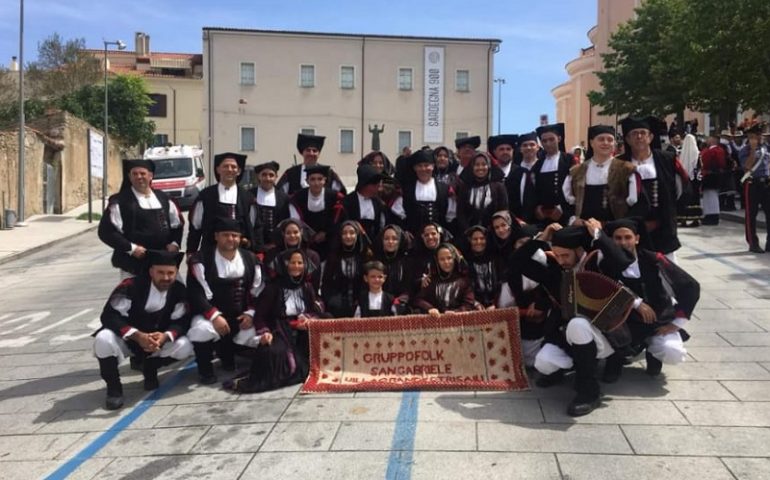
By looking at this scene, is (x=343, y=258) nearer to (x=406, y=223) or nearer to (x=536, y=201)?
(x=406, y=223)

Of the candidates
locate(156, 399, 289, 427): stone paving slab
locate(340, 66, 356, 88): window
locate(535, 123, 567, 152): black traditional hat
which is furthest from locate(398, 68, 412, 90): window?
locate(156, 399, 289, 427): stone paving slab

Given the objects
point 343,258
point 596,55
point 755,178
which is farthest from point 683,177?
point 596,55

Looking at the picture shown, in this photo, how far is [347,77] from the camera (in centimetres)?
4353

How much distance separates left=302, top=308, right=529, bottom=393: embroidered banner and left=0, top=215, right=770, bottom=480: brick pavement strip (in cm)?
24

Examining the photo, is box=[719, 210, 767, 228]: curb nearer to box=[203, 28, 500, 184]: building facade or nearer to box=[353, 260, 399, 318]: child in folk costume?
box=[353, 260, 399, 318]: child in folk costume

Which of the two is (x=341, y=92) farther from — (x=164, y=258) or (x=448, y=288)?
(x=164, y=258)

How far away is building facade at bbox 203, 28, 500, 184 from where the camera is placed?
42656 millimetres

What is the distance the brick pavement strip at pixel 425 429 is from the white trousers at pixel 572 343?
0.24 metres

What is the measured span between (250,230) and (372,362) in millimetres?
1934

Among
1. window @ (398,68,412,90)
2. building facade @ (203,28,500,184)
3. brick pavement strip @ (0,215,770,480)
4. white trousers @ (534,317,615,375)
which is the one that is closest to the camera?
brick pavement strip @ (0,215,770,480)

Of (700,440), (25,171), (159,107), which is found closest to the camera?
(700,440)

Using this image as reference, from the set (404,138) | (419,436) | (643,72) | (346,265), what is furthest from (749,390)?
(404,138)

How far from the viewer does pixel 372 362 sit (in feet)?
18.5

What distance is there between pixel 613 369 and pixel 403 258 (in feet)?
6.99
